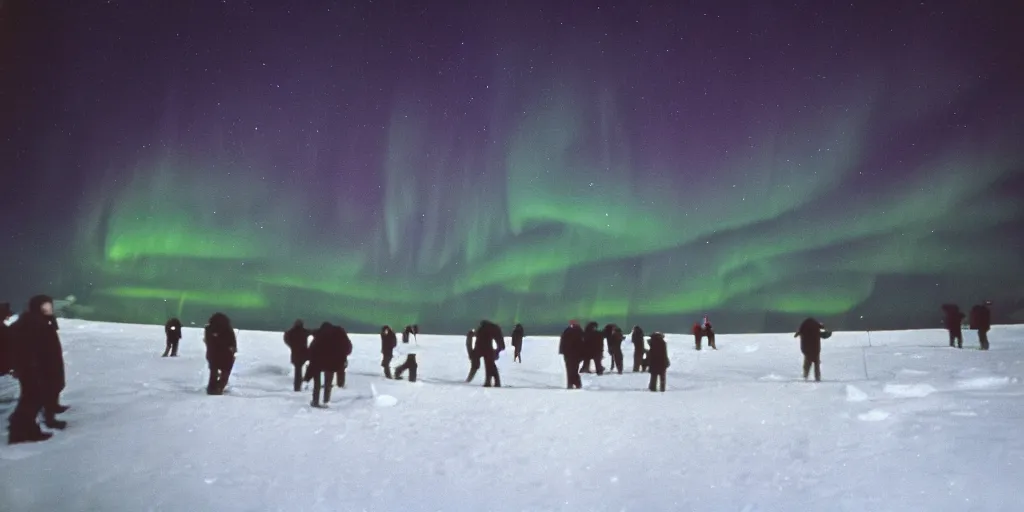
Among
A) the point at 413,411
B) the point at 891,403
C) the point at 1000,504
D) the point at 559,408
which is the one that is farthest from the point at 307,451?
the point at 891,403

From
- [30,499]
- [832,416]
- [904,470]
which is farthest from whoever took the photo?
[832,416]

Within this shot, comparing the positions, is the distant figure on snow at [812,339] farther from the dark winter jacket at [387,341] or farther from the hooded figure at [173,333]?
the hooded figure at [173,333]

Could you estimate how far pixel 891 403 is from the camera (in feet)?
35.0

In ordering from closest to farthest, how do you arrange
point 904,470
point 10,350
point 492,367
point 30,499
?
point 30,499
point 904,470
point 10,350
point 492,367

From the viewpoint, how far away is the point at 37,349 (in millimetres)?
7949

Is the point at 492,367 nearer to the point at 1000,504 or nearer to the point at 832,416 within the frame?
the point at 832,416

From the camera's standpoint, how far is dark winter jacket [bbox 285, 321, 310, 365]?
14.0 metres

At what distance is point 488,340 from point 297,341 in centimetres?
447

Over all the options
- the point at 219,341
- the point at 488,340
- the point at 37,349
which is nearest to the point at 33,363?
the point at 37,349

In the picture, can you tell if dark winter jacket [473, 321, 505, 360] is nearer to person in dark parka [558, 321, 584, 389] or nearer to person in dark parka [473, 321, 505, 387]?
person in dark parka [473, 321, 505, 387]

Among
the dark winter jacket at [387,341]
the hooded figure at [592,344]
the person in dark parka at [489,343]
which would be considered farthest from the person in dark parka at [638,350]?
the dark winter jacket at [387,341]

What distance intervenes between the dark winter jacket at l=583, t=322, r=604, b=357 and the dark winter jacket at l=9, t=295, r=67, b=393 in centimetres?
1253

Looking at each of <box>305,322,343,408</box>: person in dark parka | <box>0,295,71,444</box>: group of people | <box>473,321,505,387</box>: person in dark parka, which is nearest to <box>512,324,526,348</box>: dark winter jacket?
<box>473,321,505,387</box>: person in dark parka

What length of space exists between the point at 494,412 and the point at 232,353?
5.40m
